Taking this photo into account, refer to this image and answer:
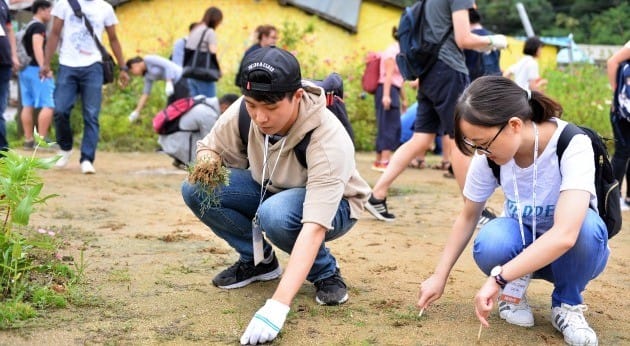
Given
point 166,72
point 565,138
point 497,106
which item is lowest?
point 166,72

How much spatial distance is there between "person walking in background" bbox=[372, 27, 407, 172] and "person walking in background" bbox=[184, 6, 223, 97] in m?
1.81

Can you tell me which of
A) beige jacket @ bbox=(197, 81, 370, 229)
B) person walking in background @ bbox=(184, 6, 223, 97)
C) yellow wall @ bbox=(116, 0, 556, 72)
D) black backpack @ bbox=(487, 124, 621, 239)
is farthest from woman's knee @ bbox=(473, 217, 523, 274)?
yellow wall @ bbox=(116, 0, 556, 72)

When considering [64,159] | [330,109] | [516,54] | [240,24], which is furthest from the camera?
[516,54]

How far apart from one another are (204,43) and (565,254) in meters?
6.33

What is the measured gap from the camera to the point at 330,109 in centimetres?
349

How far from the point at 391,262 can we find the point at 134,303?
143cm

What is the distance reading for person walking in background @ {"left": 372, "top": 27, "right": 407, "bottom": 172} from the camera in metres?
8.23

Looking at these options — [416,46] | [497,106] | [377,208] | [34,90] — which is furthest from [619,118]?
[34,90]

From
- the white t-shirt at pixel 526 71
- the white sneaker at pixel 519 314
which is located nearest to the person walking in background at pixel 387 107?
the white t-shirt at pixel 526 71

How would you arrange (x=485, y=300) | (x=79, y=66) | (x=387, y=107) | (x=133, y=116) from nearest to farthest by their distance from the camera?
(x=485, y=300)
(x=79, y=66)
(x=387, y=107)
(x=133, y=116)

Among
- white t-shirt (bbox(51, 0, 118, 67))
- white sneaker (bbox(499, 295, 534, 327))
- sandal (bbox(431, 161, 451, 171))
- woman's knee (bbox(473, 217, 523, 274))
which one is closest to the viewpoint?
woman's knee (bbox(473, 217, 523, 274))

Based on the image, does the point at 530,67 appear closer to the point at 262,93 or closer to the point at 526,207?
the point at 526,207

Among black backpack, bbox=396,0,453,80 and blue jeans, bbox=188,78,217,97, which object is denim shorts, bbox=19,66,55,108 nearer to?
blue jeans, bbox=188,78,217,97

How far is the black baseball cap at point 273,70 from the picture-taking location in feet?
9.05
